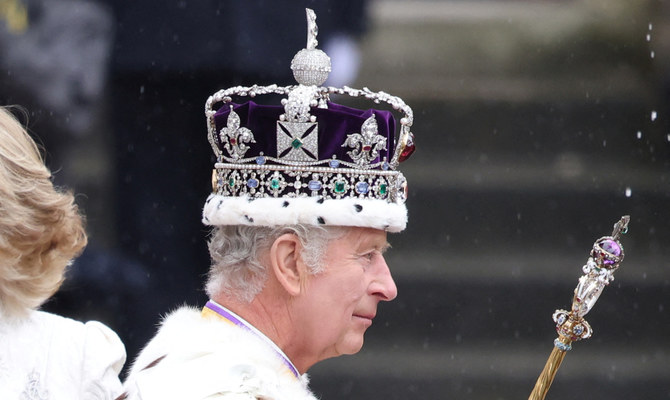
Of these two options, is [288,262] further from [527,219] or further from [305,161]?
[527,219]

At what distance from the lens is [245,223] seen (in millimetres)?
2605

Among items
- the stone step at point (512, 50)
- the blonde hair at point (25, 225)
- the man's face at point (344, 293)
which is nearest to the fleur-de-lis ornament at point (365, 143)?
the man's face at point (344, 293)

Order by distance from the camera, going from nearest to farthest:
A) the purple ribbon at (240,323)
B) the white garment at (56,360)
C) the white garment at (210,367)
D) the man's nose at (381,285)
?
the white garment at (210,367) < the purple ribbon at (240,323) < the man's nose at (381,285) < the white garment at (56,360)

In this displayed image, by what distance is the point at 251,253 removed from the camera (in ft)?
8.64

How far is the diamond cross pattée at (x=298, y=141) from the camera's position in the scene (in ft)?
8.71

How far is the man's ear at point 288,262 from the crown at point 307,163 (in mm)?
52

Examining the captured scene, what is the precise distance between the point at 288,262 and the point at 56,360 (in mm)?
823

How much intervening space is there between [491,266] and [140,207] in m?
1.64

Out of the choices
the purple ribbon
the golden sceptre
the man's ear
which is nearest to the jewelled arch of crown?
the man's ear

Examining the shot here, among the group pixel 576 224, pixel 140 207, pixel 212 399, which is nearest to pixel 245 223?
pixel 212 399


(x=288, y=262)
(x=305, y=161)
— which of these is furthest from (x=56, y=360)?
(x=305, y=161)

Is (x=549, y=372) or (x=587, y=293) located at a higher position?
(x=587, y=293)

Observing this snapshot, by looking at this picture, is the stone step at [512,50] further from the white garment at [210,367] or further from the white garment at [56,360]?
the white garment at [210,367]

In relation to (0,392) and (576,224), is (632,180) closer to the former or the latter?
(576,224)
